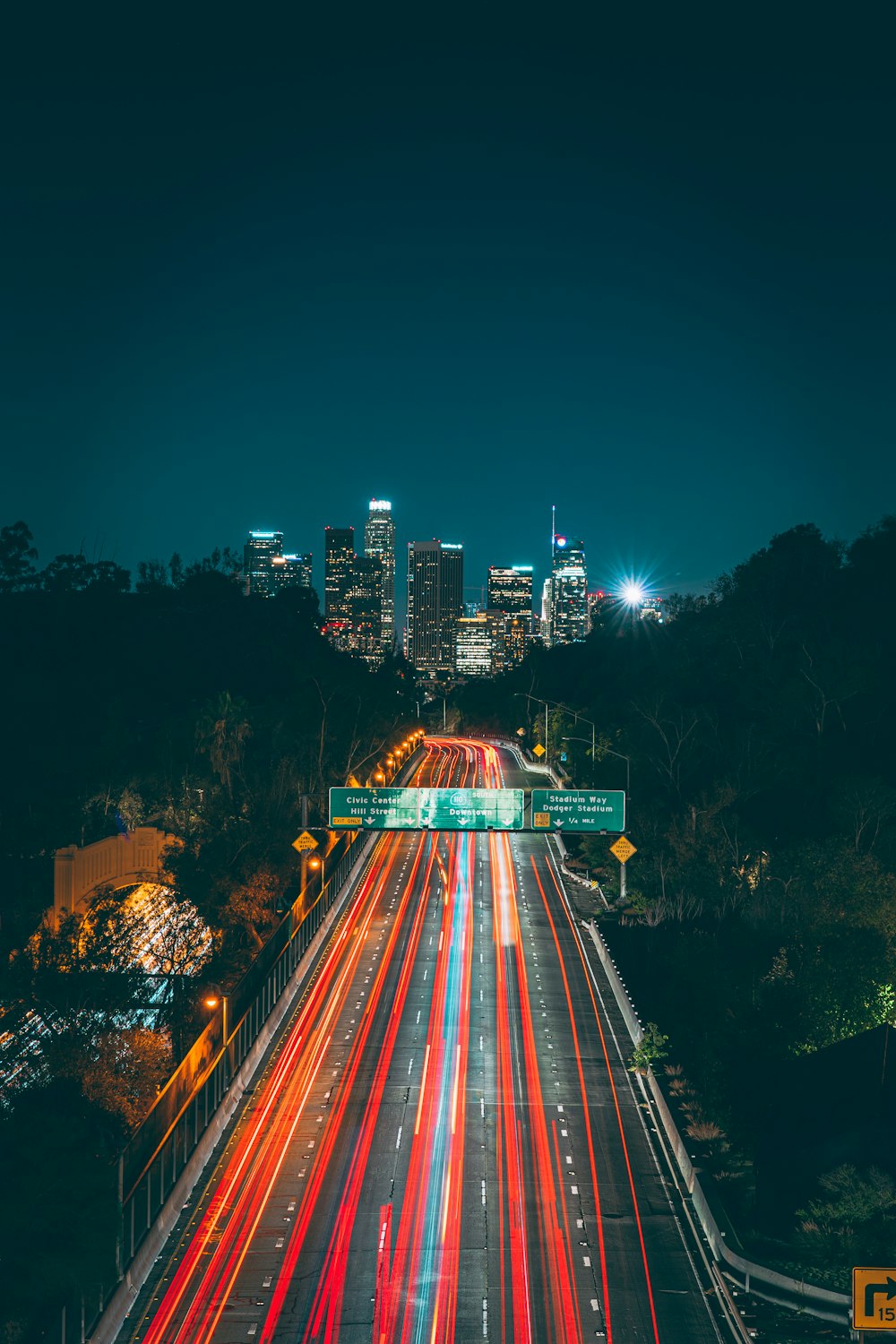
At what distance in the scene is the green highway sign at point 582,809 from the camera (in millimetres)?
38062

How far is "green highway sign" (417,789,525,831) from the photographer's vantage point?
38.2 metres

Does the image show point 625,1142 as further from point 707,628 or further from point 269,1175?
point 707,628

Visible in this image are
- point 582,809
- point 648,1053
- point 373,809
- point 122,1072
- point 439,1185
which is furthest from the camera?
point 373,809

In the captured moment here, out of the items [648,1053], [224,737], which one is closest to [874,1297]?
[648,1053]

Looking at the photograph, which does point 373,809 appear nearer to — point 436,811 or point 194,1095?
point 436,811

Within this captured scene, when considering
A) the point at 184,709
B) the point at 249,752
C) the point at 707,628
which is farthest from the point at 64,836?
the point at 707,628

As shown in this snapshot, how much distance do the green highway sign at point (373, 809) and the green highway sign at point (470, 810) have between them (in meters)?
0.51

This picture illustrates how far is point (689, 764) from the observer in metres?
70.3

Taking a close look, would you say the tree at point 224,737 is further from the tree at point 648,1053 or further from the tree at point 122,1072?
the tree at point 648,1053

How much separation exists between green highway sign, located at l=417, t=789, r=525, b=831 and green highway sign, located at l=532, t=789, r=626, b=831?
3.02 feet

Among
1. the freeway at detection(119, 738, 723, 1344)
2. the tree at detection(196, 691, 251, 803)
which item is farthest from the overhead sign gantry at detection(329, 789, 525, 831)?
the tree at detection(196, 691, 251, 803)

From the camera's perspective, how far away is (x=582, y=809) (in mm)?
38312

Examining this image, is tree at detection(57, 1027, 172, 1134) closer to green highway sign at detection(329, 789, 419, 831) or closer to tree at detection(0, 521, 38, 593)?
green highway sign at detection(329, 789, 419, 831)

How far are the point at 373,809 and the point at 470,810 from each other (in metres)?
3.60
